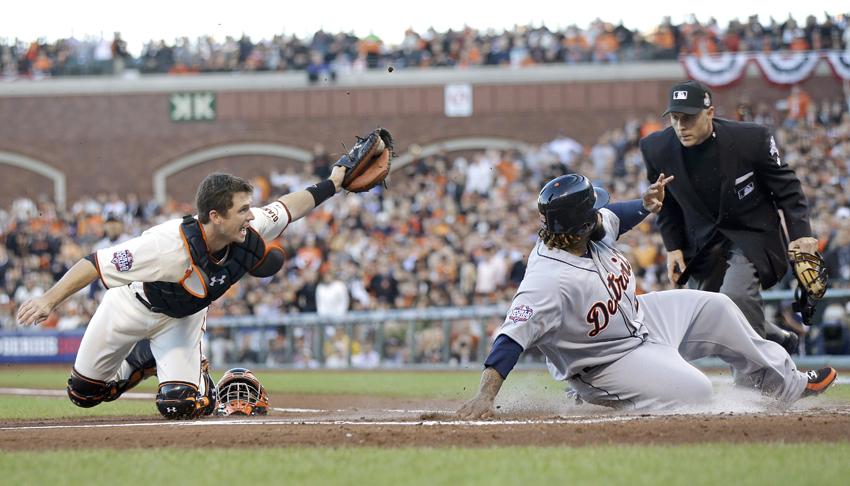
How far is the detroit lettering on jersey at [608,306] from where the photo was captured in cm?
673

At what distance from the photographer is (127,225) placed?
26484 millimetres

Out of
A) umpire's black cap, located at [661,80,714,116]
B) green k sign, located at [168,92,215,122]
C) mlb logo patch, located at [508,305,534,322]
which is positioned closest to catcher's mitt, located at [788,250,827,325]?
umpire's black cap, located at [661,80,714,116]

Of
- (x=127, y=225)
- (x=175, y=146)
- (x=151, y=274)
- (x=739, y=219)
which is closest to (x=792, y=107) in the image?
(x=127, y=225)

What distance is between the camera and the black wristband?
834cm

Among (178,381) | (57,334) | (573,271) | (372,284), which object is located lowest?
(57,334)

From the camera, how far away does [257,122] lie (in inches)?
Result: 1391

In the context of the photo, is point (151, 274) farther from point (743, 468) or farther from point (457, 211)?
point (457, 211)

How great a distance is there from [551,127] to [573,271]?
2833 centimetres

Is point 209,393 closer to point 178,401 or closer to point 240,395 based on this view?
point 240,395

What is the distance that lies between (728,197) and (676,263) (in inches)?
29.1

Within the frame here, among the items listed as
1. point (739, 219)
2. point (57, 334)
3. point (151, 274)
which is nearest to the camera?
point (151, 274)

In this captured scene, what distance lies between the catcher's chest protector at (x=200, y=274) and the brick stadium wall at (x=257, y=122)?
26.5 m

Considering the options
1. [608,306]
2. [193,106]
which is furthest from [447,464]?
[193,106]

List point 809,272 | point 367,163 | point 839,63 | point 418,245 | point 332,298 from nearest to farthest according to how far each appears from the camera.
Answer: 1. point 809,272
2. point 367,163
3. point 332,298
4. point 418,245
5. point 839,63
